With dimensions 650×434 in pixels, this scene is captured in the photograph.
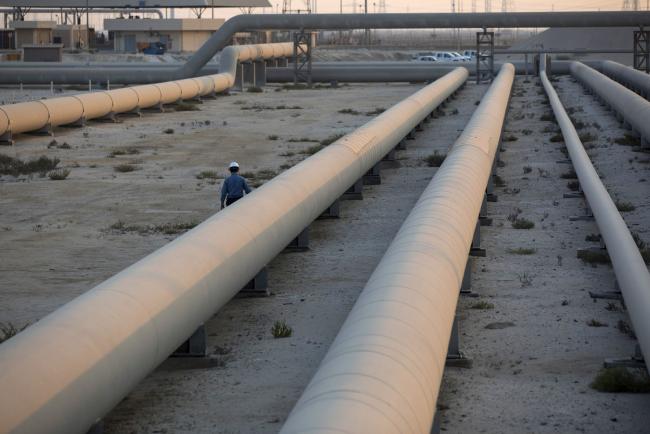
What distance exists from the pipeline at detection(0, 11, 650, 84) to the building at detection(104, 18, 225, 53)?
44.8m

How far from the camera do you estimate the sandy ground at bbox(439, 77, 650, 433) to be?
30.7ft

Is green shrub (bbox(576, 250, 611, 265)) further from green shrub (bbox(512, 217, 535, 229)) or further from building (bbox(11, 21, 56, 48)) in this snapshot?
building (bbox(11, 21, 56, 48))

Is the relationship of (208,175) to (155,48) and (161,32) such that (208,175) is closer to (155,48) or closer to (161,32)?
(155,48)

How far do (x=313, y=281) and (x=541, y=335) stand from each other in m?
3.42

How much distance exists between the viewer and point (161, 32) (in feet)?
327

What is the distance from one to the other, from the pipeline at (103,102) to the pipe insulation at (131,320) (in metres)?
16.4

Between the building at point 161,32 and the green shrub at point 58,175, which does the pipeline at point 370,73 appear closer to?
the green shrub at point 58,175

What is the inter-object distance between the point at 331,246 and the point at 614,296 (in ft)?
15.4

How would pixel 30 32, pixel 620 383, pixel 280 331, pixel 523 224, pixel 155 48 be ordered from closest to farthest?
pixel 620 383, pixel 280 331, pixel 523 224, pixel 30 32, pixel 155 48

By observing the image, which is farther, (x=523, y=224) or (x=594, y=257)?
(x=523, y=224)

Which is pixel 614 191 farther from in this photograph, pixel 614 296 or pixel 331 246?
pixel 614 296

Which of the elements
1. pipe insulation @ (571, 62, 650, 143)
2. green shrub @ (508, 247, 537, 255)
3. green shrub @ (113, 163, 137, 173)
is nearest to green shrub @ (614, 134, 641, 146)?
pipe insulation @ (571, 62, 650, 143)

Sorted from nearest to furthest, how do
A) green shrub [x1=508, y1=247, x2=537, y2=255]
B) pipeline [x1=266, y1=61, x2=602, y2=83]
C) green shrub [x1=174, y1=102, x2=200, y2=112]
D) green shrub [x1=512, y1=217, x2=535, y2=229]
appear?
green shrub [x1=508, y1=247, x2=537, y2=255]
green shrub [x1=512, y1=217, x2=535, y2=229]
green shrub [x1=174, y1=102, x2=200, y2=112]
pipeline [x1=266, y1=61, x2=602, y2=83]

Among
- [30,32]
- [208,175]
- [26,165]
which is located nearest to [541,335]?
[208,175]
